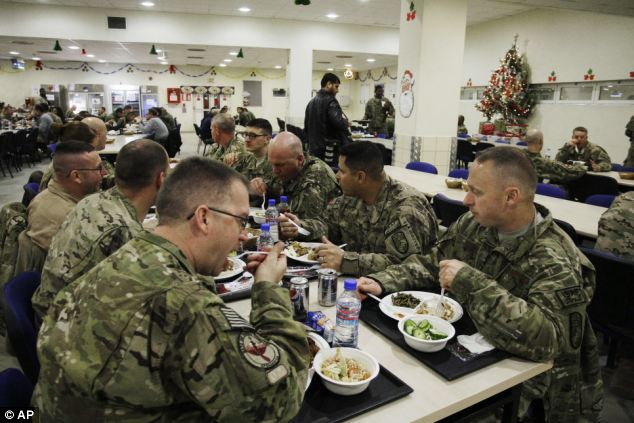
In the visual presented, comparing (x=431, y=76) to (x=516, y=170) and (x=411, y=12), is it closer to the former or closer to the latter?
(x=411, y=12)

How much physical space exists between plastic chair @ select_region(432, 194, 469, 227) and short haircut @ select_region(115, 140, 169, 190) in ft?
7.21

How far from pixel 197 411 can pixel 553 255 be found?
50.2 inches

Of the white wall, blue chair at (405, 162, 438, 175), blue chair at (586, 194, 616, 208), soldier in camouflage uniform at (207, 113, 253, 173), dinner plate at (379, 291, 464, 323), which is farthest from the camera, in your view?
the white wall

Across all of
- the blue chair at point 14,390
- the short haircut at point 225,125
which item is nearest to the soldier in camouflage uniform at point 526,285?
the blue chair at point 14,390

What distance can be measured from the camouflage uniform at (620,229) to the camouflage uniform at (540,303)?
3.99ft

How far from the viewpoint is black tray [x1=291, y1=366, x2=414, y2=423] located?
1.15 m

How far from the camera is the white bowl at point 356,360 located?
47.7 inches

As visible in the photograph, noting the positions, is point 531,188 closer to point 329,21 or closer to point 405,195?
point 405,195

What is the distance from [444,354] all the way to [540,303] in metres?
0.37

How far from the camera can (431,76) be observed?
247 inches

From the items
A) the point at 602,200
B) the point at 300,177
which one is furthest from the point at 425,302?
the point at 602,200

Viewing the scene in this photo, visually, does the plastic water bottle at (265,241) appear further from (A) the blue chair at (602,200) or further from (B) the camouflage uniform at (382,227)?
(A) the blue chair at (602,200)

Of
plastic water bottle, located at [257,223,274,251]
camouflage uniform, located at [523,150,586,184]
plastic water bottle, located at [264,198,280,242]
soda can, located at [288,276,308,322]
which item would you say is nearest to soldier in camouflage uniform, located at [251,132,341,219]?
plastic water bottle, located at [264,198,280,242]

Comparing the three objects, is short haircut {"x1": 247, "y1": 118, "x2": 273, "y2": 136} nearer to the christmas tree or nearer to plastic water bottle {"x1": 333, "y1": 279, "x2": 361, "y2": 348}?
plastic water bottle {"x1": 333, "y1": 279, "x2": 361, "y2": 348}
